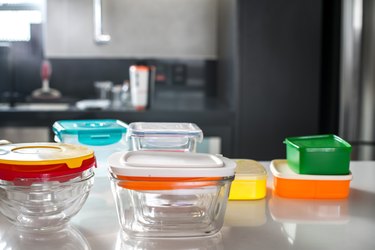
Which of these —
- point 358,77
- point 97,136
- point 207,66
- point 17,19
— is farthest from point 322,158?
point 17,19

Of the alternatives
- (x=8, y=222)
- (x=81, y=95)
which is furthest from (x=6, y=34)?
(x=8, y=222)

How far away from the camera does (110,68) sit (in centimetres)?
334

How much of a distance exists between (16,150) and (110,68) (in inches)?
97.8

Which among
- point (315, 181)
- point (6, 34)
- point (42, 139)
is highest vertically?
point (6, 34)

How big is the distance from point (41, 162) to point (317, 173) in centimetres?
53

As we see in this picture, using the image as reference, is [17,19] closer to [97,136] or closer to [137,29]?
[137,29]

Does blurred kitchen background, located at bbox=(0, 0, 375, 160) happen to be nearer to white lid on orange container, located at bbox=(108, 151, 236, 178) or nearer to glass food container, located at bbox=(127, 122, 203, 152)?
glass food container, located at bbox=(127, 122, 203, 152)

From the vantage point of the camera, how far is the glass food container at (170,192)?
81cm

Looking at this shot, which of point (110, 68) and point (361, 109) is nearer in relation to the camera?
point (361, 109)

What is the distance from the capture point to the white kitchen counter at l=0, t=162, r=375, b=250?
0.81 metres

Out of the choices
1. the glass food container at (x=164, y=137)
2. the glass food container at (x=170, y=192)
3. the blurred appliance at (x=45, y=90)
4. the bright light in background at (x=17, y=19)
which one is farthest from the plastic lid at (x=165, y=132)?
the bright light in background at (x=17, y=19)

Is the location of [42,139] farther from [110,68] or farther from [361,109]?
[361,109]

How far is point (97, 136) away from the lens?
1126mm

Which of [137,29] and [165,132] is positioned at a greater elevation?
[137,29]
